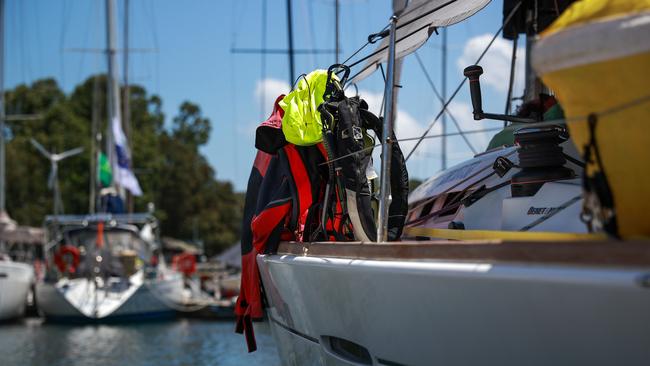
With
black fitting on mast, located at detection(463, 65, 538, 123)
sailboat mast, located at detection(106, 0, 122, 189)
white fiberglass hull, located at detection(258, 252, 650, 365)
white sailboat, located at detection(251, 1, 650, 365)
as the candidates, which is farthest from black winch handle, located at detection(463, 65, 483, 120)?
sailboat mast, located at detection(106, 0, 122, 189)

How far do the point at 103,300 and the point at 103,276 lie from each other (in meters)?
0.82

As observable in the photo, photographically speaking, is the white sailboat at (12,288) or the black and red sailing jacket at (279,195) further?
the white sailboat at (12,288)

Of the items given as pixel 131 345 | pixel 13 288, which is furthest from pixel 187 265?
pixel 131 345

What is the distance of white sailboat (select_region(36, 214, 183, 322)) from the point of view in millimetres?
20891

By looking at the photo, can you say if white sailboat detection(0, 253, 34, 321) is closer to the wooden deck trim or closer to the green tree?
the wooden deck trim

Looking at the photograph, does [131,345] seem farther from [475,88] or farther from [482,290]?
[482,290]

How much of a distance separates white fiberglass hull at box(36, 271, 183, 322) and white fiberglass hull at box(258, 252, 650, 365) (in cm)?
1703

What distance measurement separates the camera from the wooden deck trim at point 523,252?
103 inches

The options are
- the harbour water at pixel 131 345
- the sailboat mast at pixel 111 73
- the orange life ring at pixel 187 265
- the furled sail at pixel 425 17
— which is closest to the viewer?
the furled sail at pixel 425 17

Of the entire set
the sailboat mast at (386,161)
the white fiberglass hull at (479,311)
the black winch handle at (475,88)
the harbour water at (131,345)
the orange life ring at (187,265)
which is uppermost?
the black winch handle at (475,88)

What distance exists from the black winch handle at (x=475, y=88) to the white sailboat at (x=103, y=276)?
17.2 meters

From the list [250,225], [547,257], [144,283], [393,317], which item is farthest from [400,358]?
[144,283]

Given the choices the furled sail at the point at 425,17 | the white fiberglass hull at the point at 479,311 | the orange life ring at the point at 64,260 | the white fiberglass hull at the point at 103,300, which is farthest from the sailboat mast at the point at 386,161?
the orange life ring at the point at 64,260

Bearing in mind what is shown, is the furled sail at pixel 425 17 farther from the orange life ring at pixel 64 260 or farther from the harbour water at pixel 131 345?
the orange life ring at pixel 64 260
